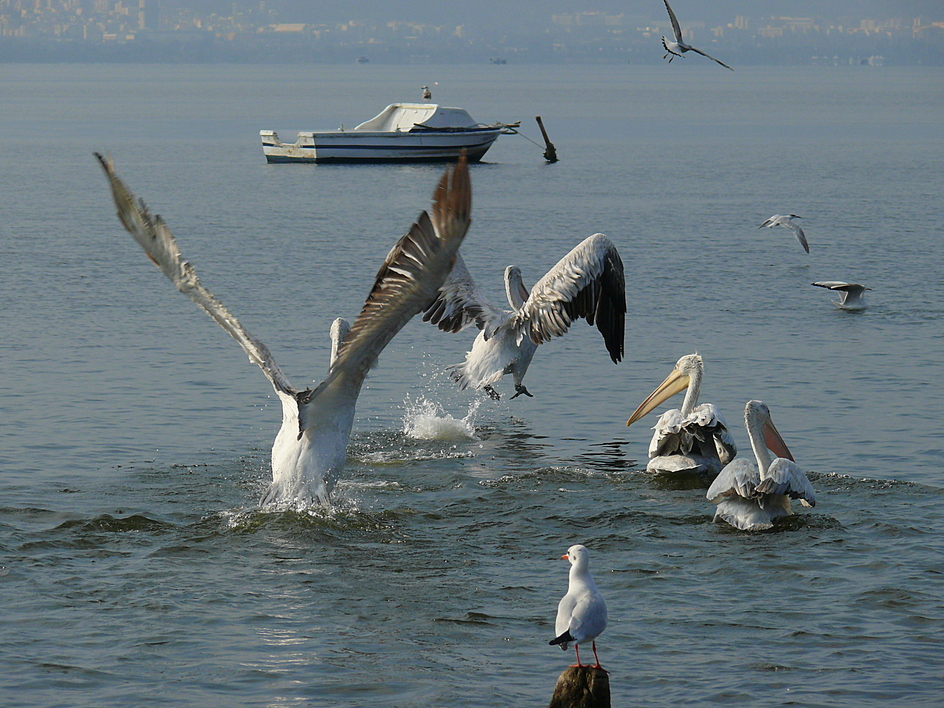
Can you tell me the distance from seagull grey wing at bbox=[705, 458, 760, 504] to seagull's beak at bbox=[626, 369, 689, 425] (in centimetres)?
280

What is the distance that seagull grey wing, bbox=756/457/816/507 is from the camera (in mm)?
9844

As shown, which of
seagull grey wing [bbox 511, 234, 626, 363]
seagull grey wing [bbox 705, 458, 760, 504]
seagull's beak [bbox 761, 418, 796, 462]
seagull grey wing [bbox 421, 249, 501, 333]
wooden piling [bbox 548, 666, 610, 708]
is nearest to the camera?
wooden piling [bbox 548, 666, 610, 708]

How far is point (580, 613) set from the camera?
6770 millimetres

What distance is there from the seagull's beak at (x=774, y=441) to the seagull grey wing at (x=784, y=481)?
1.13 metres

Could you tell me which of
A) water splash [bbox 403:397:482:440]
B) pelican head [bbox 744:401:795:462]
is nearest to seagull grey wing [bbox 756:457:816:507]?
pelican head [bbox 744:401:795:462]

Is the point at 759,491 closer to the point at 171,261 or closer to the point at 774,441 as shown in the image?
the point at 774,441

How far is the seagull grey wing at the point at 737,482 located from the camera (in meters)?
9.99

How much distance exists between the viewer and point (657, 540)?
9.98 meters

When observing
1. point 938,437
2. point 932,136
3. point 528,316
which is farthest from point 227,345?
point 932,136

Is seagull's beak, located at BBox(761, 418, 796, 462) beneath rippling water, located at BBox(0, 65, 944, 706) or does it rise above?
above

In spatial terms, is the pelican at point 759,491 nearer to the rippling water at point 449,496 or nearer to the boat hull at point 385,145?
the rippling water at point 449,496

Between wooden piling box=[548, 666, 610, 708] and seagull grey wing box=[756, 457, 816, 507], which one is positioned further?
seagull grey wing box=[756, 457, 816, 507]

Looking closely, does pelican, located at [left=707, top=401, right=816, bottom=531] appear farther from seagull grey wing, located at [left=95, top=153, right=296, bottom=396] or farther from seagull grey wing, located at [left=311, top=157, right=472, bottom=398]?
seagull grey wing, located at [left=95, top=153, right=296, bottom=396]

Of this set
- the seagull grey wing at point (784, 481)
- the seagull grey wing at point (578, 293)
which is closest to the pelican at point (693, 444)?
the seagull grey wing at point (784, 481)
